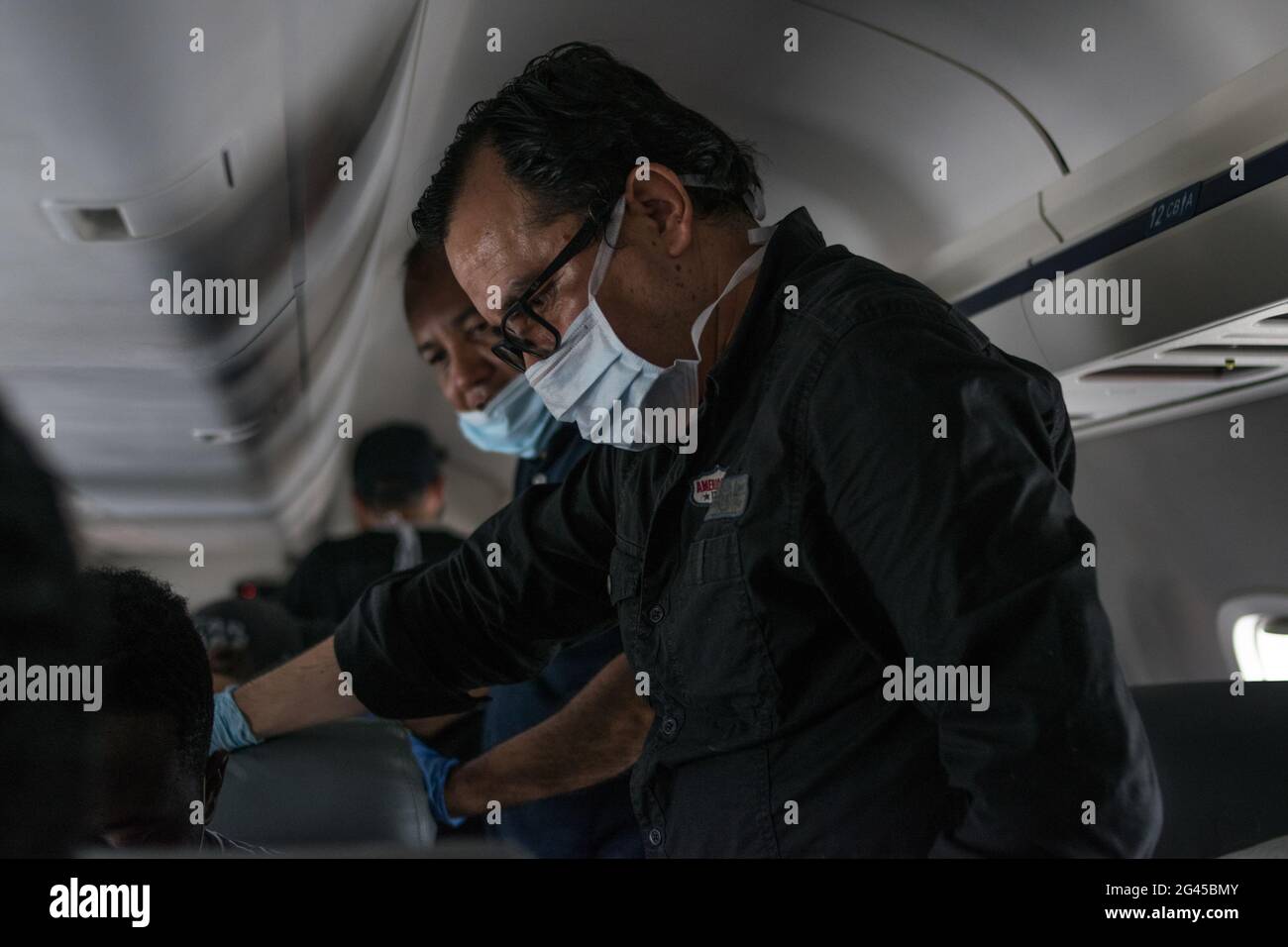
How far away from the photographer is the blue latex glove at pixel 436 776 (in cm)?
240

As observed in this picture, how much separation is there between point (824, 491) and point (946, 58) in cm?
144

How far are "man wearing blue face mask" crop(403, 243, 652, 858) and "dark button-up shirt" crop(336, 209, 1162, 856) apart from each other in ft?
1.49

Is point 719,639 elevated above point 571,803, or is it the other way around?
point 719,639

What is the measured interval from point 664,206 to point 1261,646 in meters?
1.90

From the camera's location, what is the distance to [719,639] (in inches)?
57.0

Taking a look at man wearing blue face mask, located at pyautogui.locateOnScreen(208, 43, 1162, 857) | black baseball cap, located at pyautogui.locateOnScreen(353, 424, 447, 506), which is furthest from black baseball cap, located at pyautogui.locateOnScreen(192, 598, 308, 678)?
black baseball cap, located at pyautogui.locateOnScreen(353, 424, 447, 506)

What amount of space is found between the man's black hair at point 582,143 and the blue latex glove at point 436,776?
124 centimetres

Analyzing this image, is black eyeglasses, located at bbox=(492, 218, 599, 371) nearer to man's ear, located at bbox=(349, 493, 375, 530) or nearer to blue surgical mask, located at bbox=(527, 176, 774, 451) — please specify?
blue surgical mask, located at bbox=(527, 176, 774, 451)

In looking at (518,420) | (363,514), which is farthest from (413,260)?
(363,514)

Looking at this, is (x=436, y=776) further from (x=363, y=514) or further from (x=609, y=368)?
(x=363, y=514)

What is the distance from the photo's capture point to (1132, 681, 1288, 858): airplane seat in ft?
6.61

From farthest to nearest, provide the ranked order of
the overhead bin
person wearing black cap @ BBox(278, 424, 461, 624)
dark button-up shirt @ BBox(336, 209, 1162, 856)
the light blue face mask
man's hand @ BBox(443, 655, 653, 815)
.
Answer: person wearing black cap @ BBox(278, 424, 461, 624) < the light blue face mask < man's hand @ BBox(443, 655, 653, 815) < the overhead bin < dark button-up shirt @ BBox(336, 209, 1162, 856)

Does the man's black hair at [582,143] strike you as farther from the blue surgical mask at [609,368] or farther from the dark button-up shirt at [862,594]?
the dark button-up shirt at [862,594]

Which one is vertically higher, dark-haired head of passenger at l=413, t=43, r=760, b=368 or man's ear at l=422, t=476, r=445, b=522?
dark-haired head of passenger at l=413, t=43, r=760, b=368
